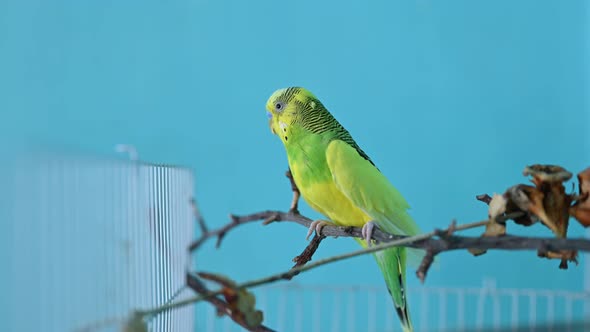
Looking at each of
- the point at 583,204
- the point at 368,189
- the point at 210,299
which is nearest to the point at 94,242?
the point at 210,299

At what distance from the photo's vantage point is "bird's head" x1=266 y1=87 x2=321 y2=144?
536mm

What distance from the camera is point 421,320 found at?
57.1 inches

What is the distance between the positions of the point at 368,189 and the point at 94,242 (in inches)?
11.5

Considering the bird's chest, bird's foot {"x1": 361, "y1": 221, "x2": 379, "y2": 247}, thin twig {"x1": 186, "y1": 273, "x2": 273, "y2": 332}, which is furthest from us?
the bird's chest

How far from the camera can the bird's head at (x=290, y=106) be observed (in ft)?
1.76

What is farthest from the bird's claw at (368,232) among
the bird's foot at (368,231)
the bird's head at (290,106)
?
the bird's head at (290,106)

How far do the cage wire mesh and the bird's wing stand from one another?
21 cm

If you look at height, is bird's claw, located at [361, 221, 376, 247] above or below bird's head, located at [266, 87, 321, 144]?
below

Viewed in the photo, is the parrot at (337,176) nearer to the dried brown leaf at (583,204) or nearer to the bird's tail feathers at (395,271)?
the bird's tail feathers at (395,271)

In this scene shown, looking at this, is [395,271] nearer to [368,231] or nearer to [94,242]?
[368,231]

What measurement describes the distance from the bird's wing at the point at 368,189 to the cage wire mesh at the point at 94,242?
0.68ft

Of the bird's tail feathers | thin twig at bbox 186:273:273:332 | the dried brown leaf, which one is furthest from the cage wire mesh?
the bird's tail feathers

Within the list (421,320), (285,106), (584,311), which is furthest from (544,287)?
(285,106)

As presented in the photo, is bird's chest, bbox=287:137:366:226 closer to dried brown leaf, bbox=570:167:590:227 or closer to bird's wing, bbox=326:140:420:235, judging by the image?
bird's wing, bbox=326:140:420:235
